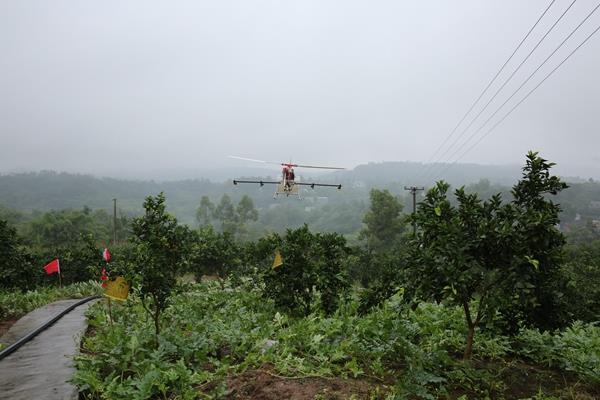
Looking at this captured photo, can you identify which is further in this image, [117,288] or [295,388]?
[117,288]

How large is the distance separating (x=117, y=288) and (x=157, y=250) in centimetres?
103

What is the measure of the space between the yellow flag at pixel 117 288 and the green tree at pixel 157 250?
32cm

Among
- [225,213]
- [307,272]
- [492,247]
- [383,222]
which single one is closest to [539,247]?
[492,247]

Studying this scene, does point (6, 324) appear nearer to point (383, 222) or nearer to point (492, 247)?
point (492, 247)

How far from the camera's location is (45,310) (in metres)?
15.4

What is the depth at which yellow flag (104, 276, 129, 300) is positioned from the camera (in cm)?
861

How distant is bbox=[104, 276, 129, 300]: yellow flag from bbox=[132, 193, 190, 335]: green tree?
315 millimetres

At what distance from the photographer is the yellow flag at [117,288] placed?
8609 millimetres

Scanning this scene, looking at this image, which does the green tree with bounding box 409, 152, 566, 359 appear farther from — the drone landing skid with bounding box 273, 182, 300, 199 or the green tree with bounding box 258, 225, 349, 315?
the drone landing skid with bounding box 273, 182, 300, 199

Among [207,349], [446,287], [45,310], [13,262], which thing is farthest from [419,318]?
[13,262]

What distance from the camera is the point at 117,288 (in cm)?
864

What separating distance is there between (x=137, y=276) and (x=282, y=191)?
1631 cm

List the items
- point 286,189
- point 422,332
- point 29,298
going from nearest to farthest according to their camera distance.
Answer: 1. point 422,332
2. point 29,298
3. point 286,189

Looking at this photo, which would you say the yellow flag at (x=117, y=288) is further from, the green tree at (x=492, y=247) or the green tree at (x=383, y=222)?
the green tree at (x=383, y=222)
